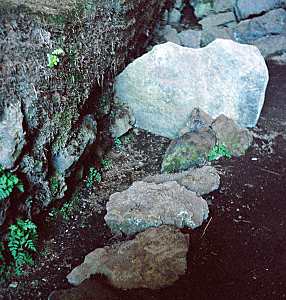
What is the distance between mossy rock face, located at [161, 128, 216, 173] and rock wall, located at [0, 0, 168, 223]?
115 cm

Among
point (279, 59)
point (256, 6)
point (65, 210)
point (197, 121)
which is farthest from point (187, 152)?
point (256, 6)

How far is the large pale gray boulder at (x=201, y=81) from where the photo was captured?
637 centimetres

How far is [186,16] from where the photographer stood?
12758mm

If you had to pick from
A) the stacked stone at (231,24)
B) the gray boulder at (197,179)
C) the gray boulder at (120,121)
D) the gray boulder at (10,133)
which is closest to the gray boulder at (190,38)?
the stacked stone at (231,24)

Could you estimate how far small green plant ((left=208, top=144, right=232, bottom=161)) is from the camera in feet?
19.4

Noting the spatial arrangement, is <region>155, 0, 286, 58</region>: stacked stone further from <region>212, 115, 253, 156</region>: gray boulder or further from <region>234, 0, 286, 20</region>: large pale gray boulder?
<region>212, 115, 253, 156</region>: gray boulder

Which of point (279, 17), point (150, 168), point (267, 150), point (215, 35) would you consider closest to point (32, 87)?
point (150, 168)

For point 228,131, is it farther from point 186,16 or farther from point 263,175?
point 186,16

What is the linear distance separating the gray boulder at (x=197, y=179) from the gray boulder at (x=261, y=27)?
6.75 meters

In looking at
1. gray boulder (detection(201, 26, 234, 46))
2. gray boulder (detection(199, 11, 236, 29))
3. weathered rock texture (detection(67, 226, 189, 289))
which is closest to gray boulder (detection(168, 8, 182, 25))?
gray boulder (detection(199, 11, 236, 29))

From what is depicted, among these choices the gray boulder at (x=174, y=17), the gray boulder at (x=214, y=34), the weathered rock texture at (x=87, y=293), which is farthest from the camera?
the gray boulder at (x=174, y=17)

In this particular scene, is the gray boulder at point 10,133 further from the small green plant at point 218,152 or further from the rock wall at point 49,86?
the small green plant at point 218,152

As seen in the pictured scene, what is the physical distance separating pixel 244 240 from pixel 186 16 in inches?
388

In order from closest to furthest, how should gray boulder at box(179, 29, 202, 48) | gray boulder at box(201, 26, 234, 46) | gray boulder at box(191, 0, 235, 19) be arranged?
gray boulder at box(179, 29, 202, 48) < gray boulder at box(201, 26, 234, 46) < gray boulder at box(191, 0, 235, 19)
